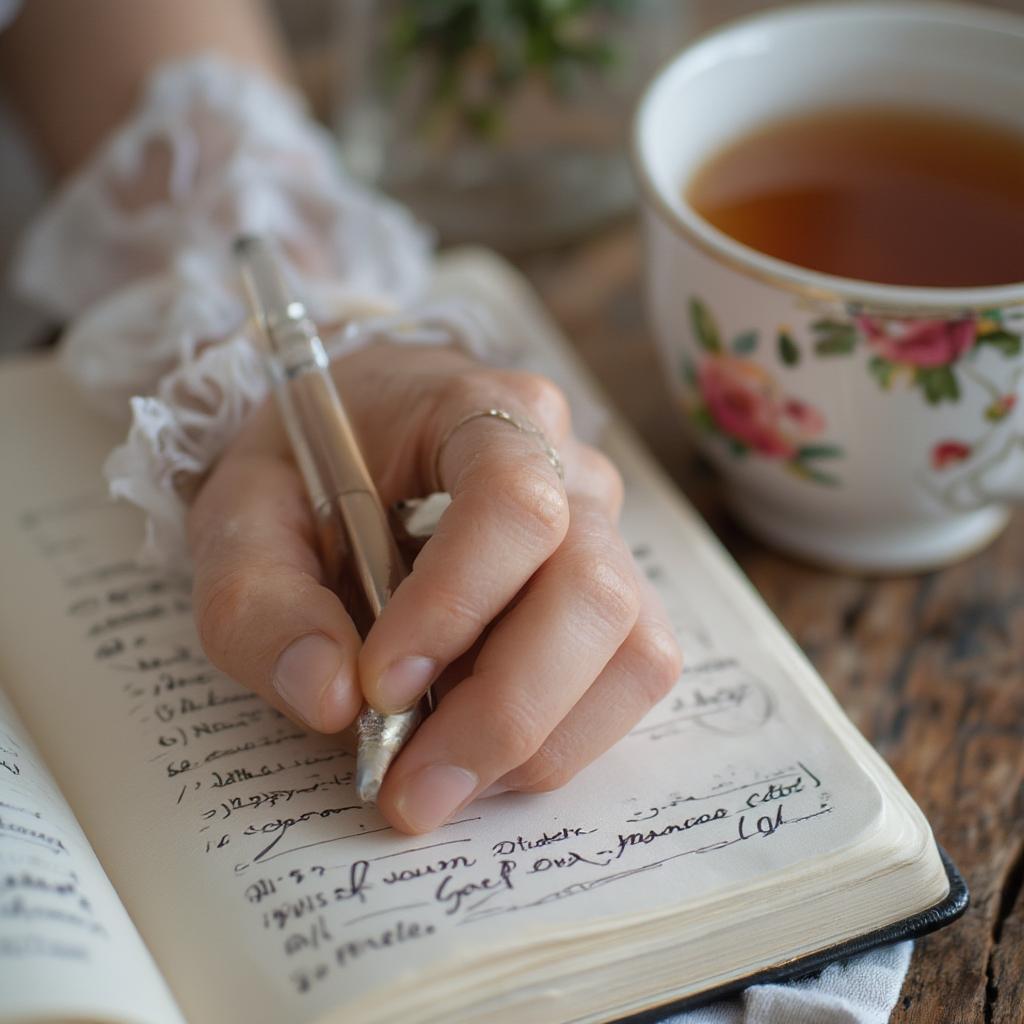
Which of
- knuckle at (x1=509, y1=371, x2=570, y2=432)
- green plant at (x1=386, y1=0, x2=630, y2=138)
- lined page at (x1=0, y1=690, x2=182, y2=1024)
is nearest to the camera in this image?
lined page at (x1=0, y1=690, x2=182, y2=1024)

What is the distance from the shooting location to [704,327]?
46 cm

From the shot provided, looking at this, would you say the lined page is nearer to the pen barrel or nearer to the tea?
the pen barrel

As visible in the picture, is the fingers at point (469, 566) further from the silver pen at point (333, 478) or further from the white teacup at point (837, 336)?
the white teacup at point (837, 336)

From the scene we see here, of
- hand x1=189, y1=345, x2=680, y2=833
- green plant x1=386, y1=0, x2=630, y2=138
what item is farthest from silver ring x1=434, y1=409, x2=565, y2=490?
green plant x1=386, y1=0, x2=630, y2=138

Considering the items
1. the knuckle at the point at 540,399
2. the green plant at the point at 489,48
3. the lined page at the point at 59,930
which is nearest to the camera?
the lined page at the point at 59,930

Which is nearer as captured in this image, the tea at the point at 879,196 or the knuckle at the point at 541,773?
the knuckle at the point at 541,773

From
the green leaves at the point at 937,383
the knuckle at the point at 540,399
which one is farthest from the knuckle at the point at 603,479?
the green leaves at the point at 937,383

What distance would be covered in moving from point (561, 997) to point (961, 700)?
0.23m

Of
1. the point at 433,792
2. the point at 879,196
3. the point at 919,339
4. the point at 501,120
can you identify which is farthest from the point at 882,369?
the point at 501,120

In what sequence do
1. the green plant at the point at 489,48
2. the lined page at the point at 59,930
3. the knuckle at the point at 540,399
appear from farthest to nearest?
the green plant at the point at 489,48
the knuckle at the point at 540,399
the lined page at the point at 59,930

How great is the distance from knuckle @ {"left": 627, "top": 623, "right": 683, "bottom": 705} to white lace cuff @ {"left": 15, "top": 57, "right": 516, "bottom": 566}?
0.18 metres

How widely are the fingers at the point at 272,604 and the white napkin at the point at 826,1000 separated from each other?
14cm

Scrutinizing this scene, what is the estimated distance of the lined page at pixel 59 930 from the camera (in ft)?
0.88

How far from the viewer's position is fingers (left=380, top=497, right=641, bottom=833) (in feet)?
1.03
